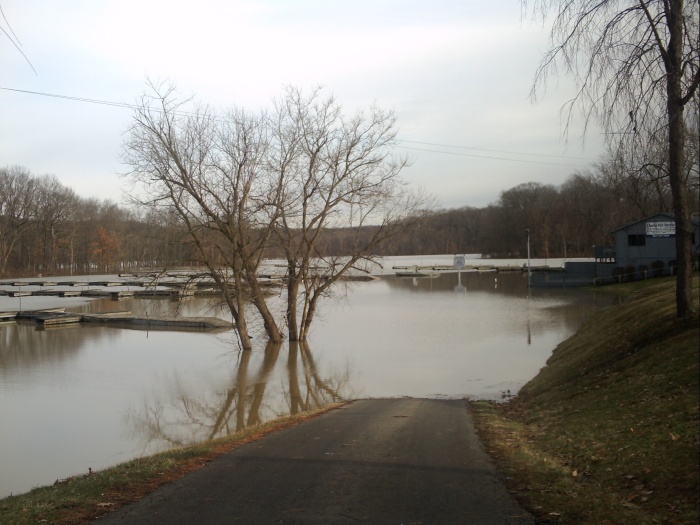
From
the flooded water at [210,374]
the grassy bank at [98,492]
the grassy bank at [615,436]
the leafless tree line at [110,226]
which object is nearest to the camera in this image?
the grassy bank at [615,436]

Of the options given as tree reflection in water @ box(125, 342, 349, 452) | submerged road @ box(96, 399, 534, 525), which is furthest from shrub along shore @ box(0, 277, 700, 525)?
tree reflection in water @ box(125, 342, 349, 452)

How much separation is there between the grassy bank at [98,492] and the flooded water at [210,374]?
3590 millimetres

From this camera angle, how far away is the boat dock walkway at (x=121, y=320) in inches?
1480

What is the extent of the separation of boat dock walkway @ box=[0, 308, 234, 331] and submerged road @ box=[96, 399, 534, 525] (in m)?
28.9

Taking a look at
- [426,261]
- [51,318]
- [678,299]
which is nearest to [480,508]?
[678,299]

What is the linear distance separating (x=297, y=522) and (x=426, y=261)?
423ft

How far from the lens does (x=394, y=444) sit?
861 centimetres

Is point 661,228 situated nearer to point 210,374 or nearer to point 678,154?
point 210,374

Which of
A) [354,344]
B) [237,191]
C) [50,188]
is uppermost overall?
[50,188]

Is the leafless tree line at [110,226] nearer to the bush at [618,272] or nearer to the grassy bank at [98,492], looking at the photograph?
the bush at [618,272]

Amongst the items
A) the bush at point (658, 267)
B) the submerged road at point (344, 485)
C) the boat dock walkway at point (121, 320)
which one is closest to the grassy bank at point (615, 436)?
the submerged road at point (344, 485)

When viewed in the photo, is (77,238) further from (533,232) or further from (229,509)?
(229,509)

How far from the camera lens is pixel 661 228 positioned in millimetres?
44438

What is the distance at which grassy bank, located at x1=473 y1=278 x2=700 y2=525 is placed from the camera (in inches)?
202
